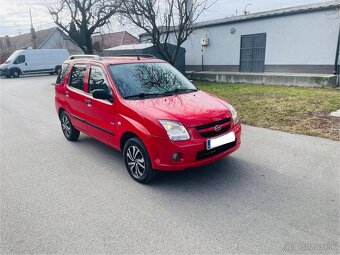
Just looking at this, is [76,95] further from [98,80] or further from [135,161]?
[135,161]

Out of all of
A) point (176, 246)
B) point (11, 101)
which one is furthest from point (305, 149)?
point (11, 101)

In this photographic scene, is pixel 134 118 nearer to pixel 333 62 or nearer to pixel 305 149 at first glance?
pixel 305 149

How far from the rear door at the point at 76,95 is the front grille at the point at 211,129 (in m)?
2.45

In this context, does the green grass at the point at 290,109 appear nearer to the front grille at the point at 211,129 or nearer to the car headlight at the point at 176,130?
the front grille at the point at 211,129

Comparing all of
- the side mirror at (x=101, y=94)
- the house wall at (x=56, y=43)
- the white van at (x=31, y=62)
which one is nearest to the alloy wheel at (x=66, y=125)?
the side mirror at (x=101, y=94)

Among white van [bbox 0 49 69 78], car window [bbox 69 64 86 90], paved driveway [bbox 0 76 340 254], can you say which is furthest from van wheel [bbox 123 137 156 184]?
white van [bbox 0 49 69 78]

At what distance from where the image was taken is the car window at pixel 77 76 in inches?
204

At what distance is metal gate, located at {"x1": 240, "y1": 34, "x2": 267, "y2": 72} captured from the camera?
48.5ft

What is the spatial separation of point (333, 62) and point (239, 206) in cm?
1144

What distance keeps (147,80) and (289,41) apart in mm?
11370

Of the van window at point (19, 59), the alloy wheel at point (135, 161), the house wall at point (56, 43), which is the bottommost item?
the alloy wheel at point (135, 161)

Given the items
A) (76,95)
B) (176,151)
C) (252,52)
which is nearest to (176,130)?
(176,151)

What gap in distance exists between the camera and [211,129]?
369 cm

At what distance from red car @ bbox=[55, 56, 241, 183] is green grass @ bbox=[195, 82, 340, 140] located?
269 centimetres
